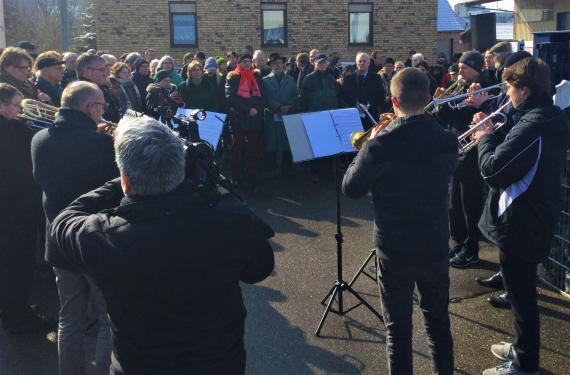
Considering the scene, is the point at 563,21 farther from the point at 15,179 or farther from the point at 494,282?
the point at 15,179

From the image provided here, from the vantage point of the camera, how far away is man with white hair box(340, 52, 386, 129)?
932cm

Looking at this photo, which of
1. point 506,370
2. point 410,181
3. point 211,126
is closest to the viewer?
point 410,181

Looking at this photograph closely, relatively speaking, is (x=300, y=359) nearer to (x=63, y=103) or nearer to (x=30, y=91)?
(x=63, y=103)

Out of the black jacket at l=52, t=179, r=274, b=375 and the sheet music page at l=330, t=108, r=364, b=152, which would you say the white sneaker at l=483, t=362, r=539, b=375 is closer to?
the sheet music page at l=330, t=108, r=364, b=152

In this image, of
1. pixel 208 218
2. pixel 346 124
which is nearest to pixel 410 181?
pixel 208 218

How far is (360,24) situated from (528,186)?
16.8m

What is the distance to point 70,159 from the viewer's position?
10.7ft

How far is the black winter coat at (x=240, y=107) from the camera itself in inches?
336

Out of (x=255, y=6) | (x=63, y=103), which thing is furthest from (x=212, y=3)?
(x=63, y=103)

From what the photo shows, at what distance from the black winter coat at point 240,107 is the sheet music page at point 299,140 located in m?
3.69

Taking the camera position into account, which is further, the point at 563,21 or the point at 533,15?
the point at 533,15

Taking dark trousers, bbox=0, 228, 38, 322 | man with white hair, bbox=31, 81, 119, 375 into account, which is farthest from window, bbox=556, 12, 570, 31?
man with white hair, bbox=31, 81, 119, 375

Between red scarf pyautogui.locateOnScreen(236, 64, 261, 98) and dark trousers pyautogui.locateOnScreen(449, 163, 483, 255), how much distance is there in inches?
152

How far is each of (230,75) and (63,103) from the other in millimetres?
5276
